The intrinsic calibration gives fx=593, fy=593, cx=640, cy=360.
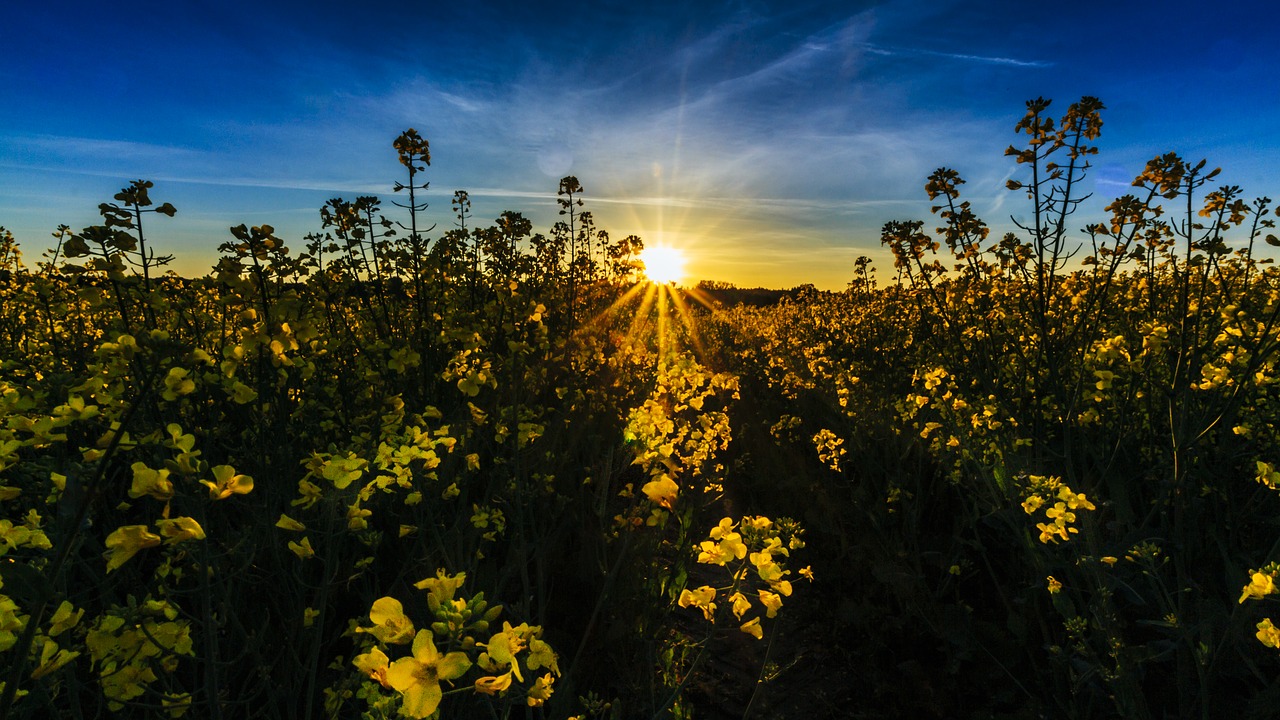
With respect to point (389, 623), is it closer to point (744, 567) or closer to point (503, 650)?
point (503, 650)

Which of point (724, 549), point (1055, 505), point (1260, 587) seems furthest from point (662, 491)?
point (1055, 505)

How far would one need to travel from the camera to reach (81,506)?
0.92 metres

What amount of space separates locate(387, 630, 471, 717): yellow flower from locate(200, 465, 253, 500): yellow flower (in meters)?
0.52

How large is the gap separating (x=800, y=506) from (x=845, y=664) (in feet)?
5.24

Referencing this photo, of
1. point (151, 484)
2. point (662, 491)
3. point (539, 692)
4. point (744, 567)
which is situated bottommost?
point (539, 692)

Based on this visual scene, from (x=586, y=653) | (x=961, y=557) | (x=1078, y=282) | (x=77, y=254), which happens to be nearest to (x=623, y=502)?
(x=586, y=653)

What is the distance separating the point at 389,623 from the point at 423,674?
0.41ft

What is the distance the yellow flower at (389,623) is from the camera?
0.95m

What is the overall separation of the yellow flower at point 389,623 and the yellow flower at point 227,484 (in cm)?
41

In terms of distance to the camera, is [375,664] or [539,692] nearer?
[375,664]

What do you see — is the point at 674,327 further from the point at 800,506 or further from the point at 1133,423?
the point at 1133,423

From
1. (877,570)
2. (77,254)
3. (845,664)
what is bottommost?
(845,664)

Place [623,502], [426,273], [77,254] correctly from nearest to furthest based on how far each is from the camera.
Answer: [77,254], [426,273], [623,502]

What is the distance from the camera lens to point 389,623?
99 cm
